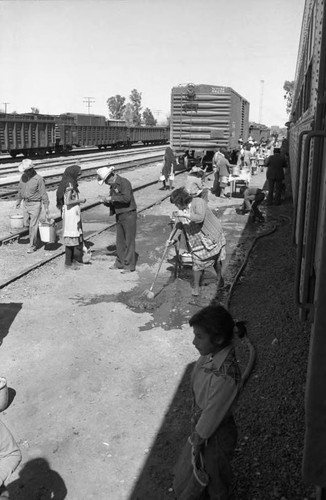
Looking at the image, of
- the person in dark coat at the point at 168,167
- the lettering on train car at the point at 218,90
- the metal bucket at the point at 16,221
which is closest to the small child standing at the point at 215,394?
the metal bucket at the point at 16,221

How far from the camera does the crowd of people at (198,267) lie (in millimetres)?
2811

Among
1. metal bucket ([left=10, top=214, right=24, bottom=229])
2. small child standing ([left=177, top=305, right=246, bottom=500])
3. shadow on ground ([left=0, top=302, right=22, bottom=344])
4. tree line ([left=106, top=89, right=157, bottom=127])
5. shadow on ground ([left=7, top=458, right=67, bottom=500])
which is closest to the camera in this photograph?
small child standing ([left=177, top=305, right=246, bottom=500])

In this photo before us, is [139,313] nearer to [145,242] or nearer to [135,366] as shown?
[135,366]

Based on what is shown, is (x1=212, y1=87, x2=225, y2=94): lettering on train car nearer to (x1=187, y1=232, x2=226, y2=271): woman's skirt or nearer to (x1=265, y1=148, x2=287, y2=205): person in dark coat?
(x1=265, y1=148, x2=287, y2=205): person in dark coat

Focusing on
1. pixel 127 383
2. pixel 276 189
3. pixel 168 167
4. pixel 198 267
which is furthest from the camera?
pixel 168 167

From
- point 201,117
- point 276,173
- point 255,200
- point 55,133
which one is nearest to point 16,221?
point 255,200

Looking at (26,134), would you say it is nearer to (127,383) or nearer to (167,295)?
(167,295)

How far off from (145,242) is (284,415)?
738 cm

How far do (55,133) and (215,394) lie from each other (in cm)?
3391

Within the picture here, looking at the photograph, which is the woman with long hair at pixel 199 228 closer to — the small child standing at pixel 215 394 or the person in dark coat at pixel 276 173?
the small child standing at pixel 215 394

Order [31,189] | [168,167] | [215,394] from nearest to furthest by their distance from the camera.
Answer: [215,394], [31,189], [168,167]

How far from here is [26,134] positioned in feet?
99.0

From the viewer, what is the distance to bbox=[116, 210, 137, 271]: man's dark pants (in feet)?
28.6

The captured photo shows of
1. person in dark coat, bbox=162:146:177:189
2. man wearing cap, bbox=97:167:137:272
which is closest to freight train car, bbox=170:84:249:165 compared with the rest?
person in dark coat, bbox=162:146:177:189
